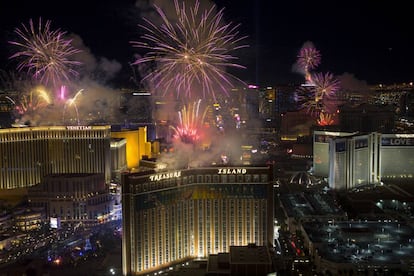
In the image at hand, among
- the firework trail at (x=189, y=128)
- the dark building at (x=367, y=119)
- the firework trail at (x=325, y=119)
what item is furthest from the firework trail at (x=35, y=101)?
the dark building at (x=367, y=119)

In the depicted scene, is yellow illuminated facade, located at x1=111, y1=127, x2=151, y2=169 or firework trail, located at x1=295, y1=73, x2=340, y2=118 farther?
firework trail, located at x1=295, y1=73, x2=340, y2=118

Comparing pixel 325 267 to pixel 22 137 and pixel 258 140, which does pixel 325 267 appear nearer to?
pixel 22 137

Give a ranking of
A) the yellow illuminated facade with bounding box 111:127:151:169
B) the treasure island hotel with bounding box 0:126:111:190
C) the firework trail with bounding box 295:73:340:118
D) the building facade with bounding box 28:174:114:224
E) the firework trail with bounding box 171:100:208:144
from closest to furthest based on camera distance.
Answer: the building facade with bounding box 28:174:114:224 → the firework trail with bounding box 171:100:208:144 → the treasure island hotel with bounding box 0:126:111:190 → the yellow illuminated facade with bounding box 111:127:151:169 → the firework trail with bounding box 295:73:340:118

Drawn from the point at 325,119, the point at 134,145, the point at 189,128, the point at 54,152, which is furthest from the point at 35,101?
the point at 325,119

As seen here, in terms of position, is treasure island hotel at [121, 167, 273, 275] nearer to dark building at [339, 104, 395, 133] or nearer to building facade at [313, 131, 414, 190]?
building facade at [313, 131, 414, 190]

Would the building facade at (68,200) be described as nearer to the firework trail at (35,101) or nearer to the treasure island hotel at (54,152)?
the treasure island hotel at (54,152)

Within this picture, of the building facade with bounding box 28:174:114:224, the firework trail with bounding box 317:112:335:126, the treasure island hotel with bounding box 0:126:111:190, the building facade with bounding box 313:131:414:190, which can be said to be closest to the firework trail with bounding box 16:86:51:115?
the treasure island hotel with bounding box 0:126:111:190

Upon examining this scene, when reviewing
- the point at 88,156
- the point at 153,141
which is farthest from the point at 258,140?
the point at 88,156

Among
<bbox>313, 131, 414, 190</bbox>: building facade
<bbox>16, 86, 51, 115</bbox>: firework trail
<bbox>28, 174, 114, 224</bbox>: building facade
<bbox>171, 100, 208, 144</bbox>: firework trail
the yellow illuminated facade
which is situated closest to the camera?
<bbox>28, 174, 114, 224</bbox>: building facade

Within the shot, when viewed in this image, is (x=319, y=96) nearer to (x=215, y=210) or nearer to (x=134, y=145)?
(x=134, y=145)

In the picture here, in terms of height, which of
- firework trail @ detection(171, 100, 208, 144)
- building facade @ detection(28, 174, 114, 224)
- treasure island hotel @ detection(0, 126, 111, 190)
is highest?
firework trail @ detection(171, 100, 208, 144)
